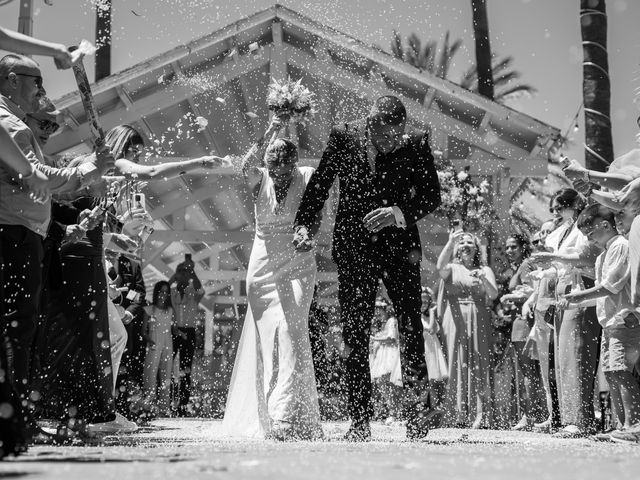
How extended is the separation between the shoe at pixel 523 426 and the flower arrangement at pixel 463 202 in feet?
15.7

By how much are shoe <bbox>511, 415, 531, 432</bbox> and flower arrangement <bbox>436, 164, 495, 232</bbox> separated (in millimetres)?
4788

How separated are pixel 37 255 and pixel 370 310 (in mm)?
2279

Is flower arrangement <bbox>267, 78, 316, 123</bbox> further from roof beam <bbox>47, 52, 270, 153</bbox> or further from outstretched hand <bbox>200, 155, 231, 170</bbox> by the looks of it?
roof beam <bbox>47, 52, 270, 153</bbox>

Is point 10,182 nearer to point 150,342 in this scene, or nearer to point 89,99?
point 89,99

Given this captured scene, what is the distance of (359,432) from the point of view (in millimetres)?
5484

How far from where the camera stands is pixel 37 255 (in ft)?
14.2

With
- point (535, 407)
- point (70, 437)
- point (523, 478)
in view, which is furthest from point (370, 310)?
point (535, 407)

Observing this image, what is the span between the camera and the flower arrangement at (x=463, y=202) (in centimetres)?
1391

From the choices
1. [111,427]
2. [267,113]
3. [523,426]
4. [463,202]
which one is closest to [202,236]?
[267,113]

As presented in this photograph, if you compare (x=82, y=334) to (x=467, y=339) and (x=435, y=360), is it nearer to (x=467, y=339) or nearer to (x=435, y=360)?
(x=467, y=339)

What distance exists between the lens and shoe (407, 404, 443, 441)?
18.1ft

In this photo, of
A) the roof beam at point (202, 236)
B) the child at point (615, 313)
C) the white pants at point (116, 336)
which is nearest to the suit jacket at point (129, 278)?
the white pants at point (116, 336)

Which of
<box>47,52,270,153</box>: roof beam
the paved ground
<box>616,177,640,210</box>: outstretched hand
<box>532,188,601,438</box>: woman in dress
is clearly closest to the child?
<box>616,177,640,210</box>: outstretched hand

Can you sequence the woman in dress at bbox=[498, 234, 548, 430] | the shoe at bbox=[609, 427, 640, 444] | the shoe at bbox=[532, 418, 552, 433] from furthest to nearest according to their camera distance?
1. the woman in dress at bbox=[498, 234, 548, 430]
2. the shoe at bbox=[532, 418, 552, 433]
3. the shoe at bbox=[609, 427, 640, 444]
